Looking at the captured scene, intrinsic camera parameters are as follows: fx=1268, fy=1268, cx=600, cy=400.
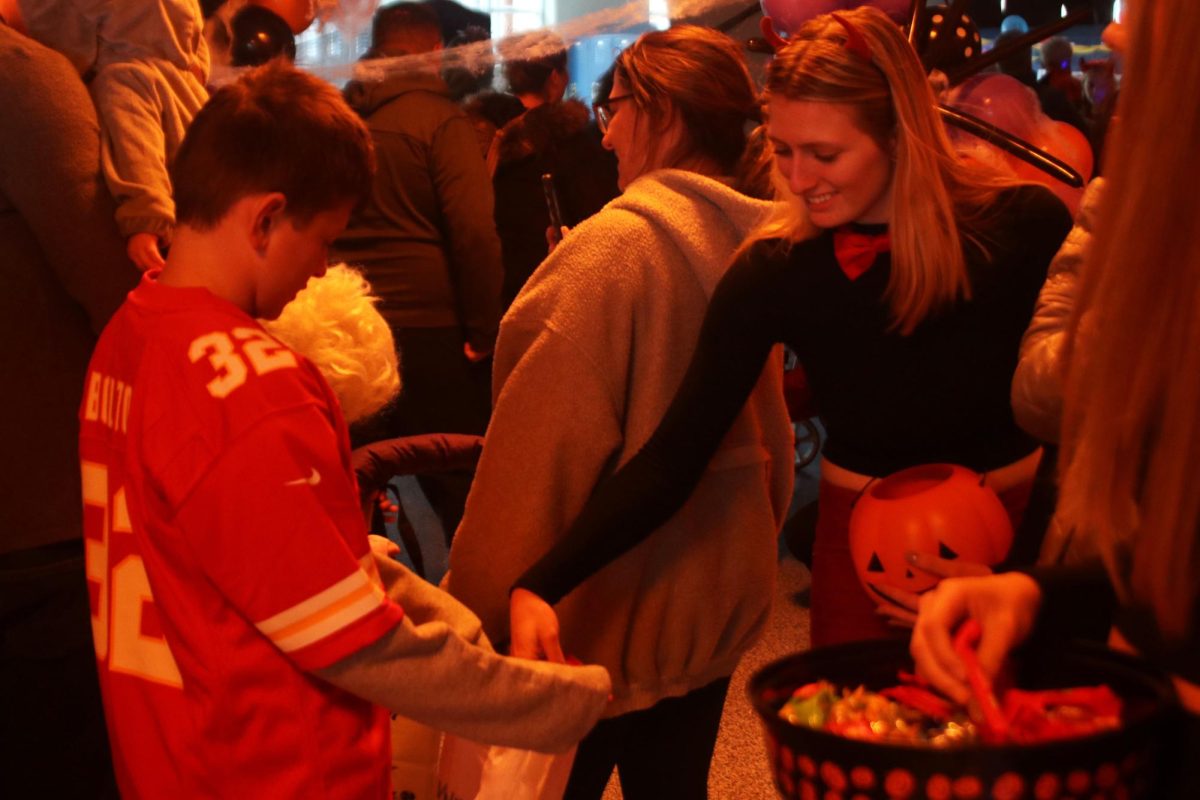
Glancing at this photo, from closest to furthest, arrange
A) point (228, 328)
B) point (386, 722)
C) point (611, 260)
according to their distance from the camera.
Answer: point (228, 328), point (386, 722), point (611, 260)

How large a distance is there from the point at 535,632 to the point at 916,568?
456 millimetres

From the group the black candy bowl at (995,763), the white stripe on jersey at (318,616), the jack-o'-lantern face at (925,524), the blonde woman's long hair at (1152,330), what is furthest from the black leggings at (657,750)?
the blonde woman's long hair at (1152,330)

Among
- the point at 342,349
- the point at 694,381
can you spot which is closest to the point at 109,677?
the point at 342,349

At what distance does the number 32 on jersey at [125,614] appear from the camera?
1.30 meters

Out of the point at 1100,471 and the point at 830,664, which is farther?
the point at 830,664

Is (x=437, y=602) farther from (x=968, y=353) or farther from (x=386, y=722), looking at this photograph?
(x=968, y=353)

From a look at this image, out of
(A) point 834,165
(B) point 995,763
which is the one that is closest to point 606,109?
(A) point 834,165

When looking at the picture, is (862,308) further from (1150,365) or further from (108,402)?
(108,402)

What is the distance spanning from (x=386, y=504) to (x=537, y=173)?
1.83m

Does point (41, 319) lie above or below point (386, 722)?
above

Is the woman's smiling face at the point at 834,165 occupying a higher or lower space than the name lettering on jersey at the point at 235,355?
higher

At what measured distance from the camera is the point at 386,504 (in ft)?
8.36

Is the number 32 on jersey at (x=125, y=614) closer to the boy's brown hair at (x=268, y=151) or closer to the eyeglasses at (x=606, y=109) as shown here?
the boy's brown hair at (x=268, y=151)

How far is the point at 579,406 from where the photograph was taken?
1727mm
